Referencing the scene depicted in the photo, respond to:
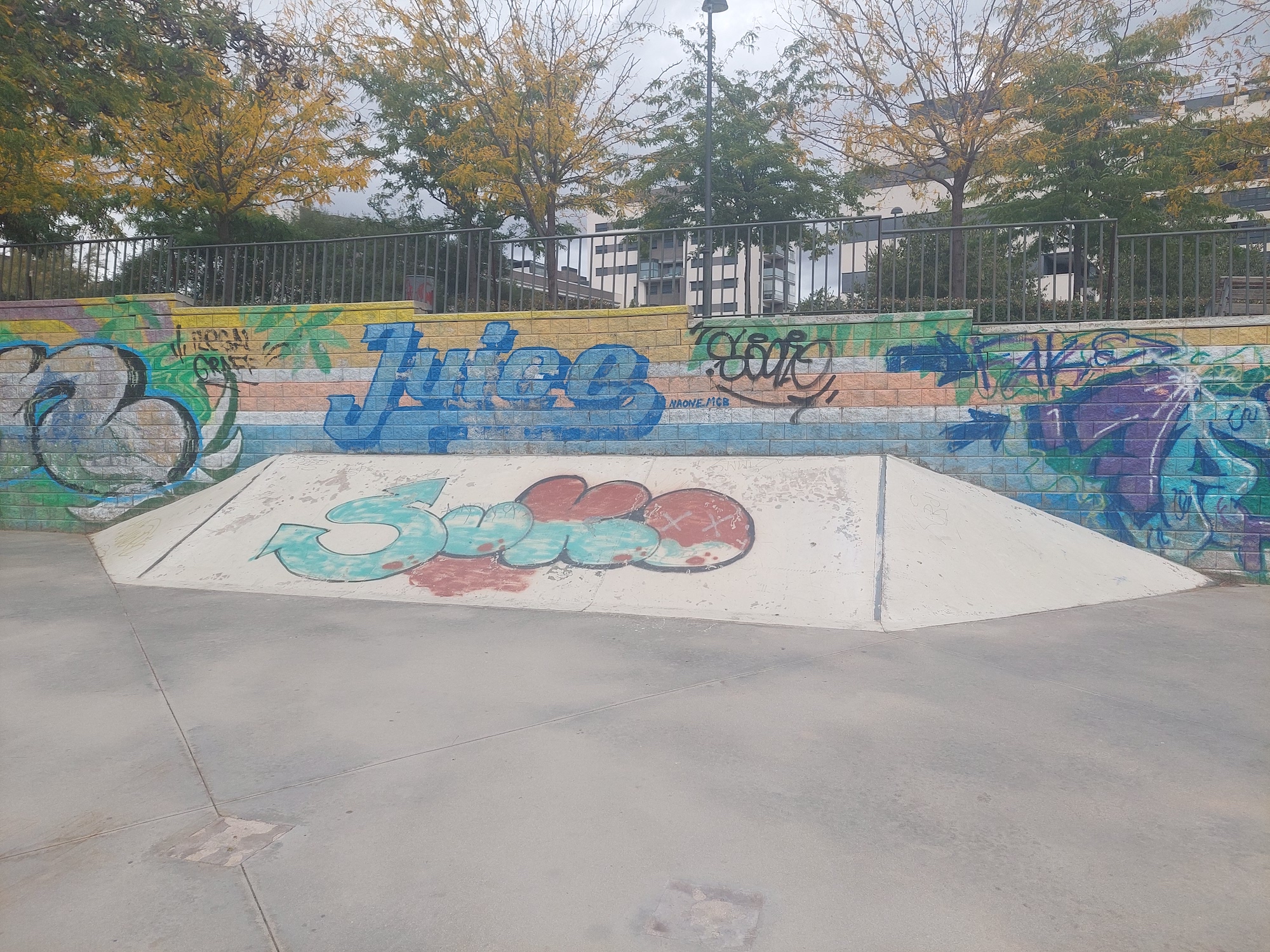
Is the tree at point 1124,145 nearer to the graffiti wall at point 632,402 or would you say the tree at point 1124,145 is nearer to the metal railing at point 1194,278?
the metal railing at point 1194,278

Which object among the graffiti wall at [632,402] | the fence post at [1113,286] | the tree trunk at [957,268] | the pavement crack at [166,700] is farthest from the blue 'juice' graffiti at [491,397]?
the fence post at [1113,286]

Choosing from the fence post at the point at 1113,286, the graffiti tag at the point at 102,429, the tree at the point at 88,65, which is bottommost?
the graffiti tag at the point at 102,429

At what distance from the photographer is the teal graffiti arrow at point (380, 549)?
745 cm

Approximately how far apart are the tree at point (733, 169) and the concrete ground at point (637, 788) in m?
13.8

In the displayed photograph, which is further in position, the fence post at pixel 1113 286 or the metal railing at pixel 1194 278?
the fence post at pixel 1113 286

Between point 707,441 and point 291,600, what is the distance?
4.53 m

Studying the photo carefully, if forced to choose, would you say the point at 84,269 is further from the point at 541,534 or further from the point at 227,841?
the point at 227,841

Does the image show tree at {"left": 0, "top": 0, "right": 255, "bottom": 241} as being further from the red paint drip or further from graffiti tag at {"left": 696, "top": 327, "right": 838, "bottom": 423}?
graffiti tag at {"left": 696, "top": 327, "right": 838, "bottom": 423}

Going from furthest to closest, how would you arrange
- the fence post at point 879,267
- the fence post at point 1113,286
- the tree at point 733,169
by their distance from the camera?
the tree at point 733,169 → the fence post at point 879,267 → the fence post at point 1113,286

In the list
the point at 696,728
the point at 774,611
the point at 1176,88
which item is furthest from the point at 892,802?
the point at 1176,88

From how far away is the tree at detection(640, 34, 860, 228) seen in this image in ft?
56.6

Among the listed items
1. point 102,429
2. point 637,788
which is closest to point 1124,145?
point 637,788

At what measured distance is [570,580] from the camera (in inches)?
274

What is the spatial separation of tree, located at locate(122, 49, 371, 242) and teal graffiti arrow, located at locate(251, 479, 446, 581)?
7038 millimetres
